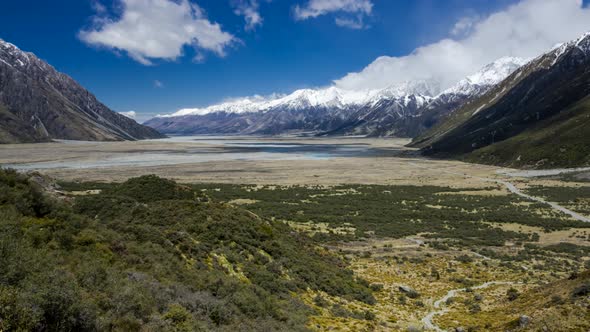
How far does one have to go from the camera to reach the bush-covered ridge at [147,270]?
871 centimetres

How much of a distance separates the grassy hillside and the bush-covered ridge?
122554 mm

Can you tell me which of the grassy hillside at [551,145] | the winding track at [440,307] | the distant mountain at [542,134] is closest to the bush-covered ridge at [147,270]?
the winding track at [440,307]

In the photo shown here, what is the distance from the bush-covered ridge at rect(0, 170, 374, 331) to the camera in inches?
343

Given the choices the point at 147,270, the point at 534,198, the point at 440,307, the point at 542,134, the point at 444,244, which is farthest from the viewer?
the point at 542,134

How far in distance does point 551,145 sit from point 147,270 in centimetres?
14897

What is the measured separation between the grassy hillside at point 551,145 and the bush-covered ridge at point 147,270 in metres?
123

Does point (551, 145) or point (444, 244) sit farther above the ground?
point (551, 145)

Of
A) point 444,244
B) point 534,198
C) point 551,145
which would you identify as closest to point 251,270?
point 444,244

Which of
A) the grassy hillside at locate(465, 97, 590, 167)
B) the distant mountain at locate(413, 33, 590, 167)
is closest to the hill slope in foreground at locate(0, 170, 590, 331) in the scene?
the grassy hillside at locate(465, 97, 590, 167)

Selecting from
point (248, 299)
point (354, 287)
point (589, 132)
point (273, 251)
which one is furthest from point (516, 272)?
point (589, 132)

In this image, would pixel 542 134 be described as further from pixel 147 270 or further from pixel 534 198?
pixel 147 270

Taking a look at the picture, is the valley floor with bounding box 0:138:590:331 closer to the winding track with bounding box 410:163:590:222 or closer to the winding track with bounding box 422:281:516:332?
the winding track with bounding box 422:281:516:332

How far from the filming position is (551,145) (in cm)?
12569

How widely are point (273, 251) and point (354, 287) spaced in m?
5.84
